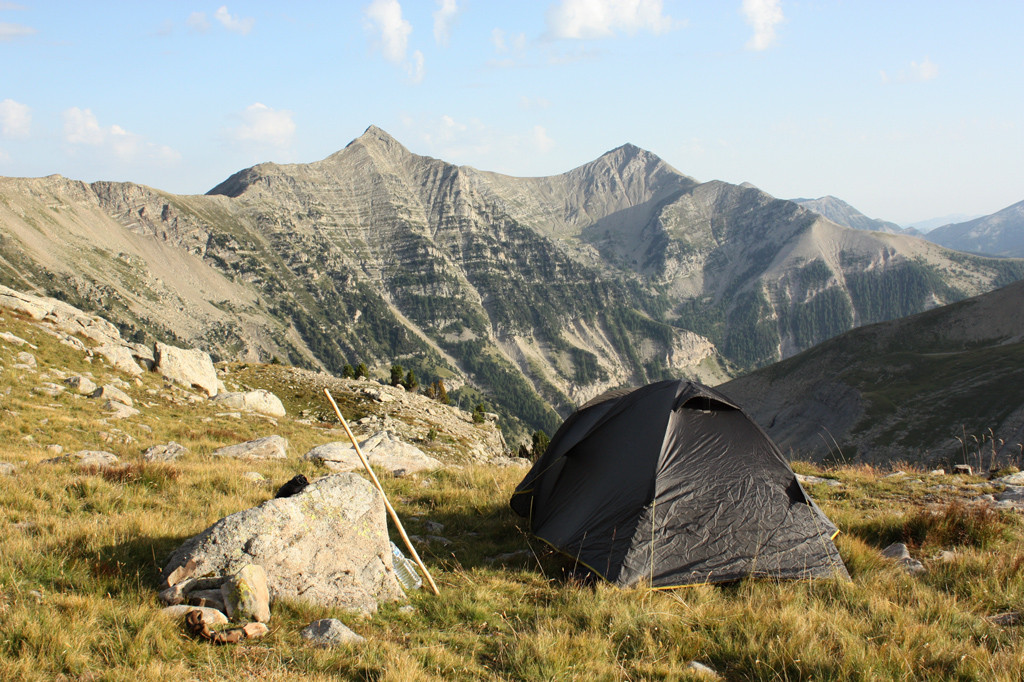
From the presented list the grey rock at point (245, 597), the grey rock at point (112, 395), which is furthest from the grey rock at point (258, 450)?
the grey rock at point (245, 597)

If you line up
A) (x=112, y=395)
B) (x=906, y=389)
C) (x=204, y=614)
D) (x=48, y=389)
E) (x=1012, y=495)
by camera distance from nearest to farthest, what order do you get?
(x=204, y=614) → (x=1012, y=495) → (x=48, y=389) → (x=112, y=395) → (x=906, y=389)

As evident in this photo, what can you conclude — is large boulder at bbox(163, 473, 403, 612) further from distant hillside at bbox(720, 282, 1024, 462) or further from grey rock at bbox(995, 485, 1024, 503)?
distant hillside at bbox(720, 282, 1024, 462)

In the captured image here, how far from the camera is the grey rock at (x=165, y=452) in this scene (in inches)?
593

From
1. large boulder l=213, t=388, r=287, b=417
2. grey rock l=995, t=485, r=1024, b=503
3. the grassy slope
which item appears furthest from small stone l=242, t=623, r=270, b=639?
large boulder l=213, t=388, r=287, b=417

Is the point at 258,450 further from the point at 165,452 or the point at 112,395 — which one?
the point at 112,395

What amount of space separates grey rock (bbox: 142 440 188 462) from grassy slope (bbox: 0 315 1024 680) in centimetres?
364

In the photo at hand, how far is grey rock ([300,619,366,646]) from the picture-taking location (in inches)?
231

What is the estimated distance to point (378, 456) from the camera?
1800 cm

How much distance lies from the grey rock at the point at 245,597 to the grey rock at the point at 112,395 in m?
21.2

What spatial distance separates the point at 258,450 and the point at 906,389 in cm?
8338

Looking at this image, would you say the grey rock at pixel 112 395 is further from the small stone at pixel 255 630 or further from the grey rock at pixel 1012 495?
the grey rock at pixel 1012 495

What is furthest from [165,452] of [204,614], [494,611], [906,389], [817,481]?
[906,389]

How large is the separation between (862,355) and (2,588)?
110 metres

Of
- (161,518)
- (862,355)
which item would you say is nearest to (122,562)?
(161,518)
